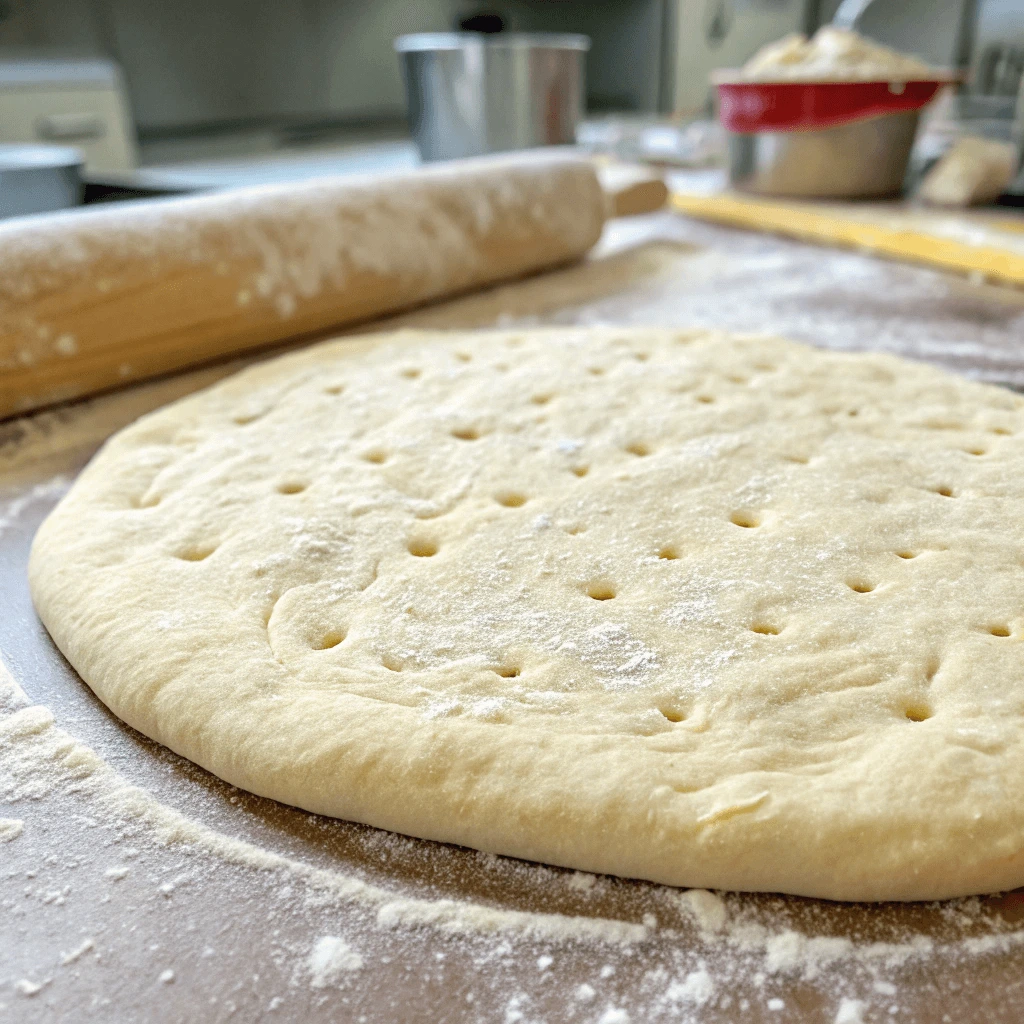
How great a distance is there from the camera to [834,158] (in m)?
2.58

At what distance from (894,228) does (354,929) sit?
7.05 ft

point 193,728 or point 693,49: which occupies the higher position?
point 693,49

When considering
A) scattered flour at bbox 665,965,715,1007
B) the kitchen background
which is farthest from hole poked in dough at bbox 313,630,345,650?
the kitchen background

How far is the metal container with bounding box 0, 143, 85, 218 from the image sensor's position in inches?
75.1

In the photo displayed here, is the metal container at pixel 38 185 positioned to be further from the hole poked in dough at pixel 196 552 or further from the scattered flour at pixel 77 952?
the scattered flour at pixel 77 952

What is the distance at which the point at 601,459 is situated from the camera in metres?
1.15

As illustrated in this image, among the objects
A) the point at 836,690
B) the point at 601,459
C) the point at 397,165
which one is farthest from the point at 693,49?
the point at 836,690

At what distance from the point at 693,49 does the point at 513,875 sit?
17.2 feet

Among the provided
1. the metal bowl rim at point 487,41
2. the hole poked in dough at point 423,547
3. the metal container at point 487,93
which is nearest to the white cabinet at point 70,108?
the metal bowl rim at point 487,41

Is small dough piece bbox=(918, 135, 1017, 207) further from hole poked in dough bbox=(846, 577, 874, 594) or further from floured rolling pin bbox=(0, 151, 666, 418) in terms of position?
hole poked in dough bbox=(846, 577, 874, 594)

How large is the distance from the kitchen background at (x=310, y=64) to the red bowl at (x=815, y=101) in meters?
0.50

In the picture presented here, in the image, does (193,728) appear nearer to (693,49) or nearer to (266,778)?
(266,778)

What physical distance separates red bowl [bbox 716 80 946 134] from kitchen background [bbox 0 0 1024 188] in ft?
1.65

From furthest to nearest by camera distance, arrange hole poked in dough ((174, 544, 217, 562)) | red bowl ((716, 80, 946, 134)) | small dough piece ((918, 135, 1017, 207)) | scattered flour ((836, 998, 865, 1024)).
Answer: small dough piece ((918, 135, 1017, 207)) < red bowl ((716, 80, 946, 134)) < hole poked in dough ((174, 544, 217, 562)) < scattered flour ((836, 998, 865, 1024))
